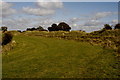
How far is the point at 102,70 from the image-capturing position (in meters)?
17.6

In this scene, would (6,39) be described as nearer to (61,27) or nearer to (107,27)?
(107,27)

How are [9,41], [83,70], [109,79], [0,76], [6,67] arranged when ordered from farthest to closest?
[9,41]
[6,67]
[83,70]
[0,76]
[109,79]

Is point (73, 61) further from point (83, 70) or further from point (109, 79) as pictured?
point (109, 79)

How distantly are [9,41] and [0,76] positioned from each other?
60.7ft

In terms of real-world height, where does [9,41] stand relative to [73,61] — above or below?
above

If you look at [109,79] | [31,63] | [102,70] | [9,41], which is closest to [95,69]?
[102,70]

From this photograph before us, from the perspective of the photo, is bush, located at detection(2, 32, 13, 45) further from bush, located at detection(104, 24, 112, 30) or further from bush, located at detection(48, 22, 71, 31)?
bush, located at detection(48, 22, 71, 31)

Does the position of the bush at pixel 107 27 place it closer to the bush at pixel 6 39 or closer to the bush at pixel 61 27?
the bush at pixel 6 39

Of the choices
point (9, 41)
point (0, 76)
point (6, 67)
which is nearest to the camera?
point (0, 76)

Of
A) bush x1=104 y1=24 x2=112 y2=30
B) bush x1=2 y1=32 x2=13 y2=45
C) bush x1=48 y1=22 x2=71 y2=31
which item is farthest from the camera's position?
bush x1=48 y1=22 x2=71 y2=31

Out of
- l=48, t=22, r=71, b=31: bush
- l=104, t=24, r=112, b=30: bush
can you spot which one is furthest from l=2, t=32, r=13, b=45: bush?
l=48, t=22, r=71, b=31: bush

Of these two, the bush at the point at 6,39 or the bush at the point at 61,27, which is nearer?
the bush at the point at 6,39

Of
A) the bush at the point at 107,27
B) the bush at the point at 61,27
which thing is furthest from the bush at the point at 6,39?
the bush at the point at 61,27

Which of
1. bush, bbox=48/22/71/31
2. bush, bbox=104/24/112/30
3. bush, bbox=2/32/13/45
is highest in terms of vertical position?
bush, bbox=48/22/71/31
